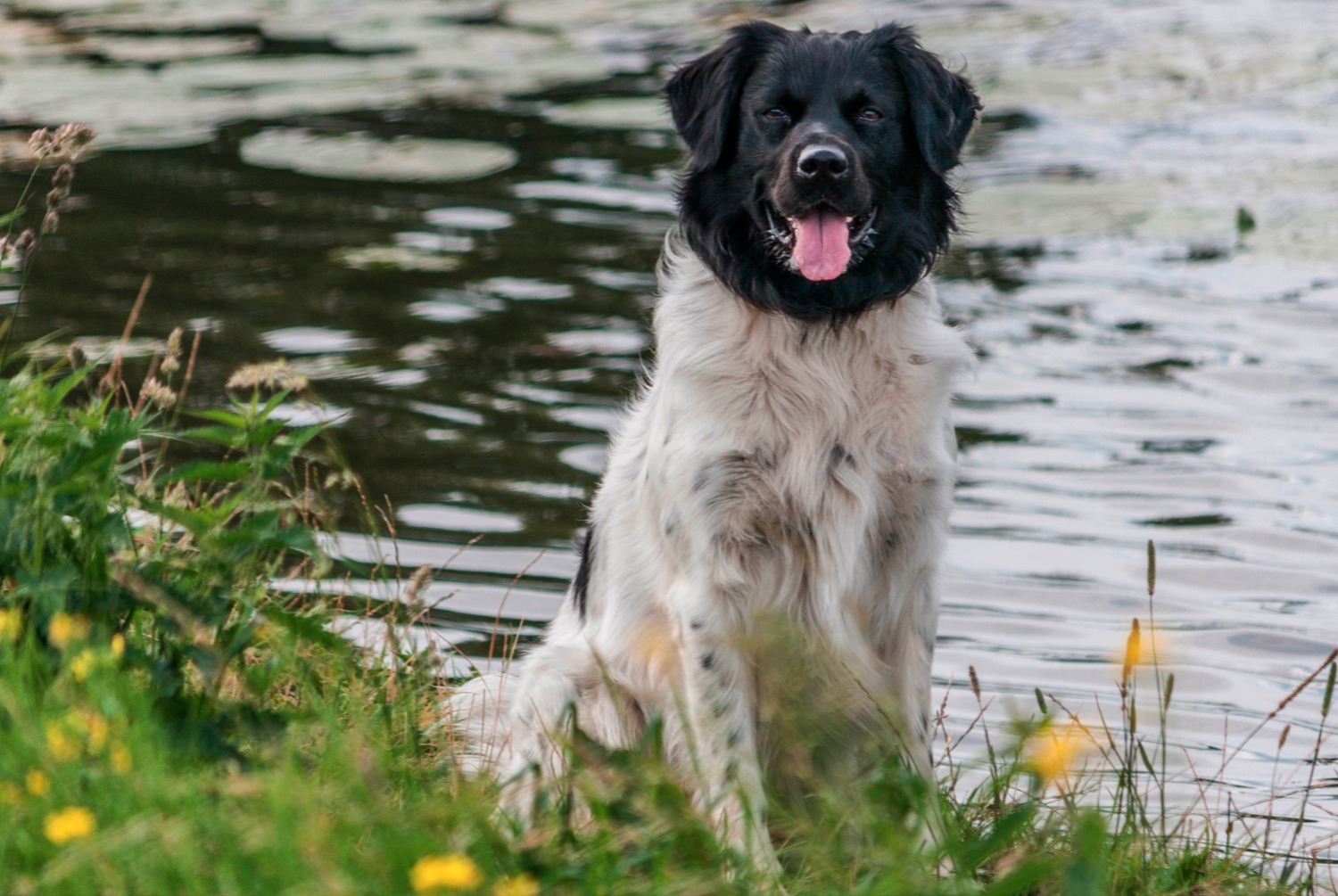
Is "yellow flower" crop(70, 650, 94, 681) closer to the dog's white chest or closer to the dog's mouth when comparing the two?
the dog's white chest

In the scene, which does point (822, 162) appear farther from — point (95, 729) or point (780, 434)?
point (95, 729)

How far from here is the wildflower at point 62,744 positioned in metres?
2.55

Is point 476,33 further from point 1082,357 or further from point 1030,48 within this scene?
point 1082,357

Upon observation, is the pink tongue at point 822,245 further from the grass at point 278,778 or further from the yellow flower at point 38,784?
the yellow flower at point 38,784

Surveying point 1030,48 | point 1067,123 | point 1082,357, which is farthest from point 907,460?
point 1030,48

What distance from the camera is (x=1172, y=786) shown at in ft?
16.8

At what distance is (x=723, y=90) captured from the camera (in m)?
4.28

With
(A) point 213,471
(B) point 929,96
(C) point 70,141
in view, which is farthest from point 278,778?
(B) point 929,96

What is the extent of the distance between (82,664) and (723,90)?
221cm

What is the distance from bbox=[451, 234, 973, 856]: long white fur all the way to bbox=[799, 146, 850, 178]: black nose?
1.25ft

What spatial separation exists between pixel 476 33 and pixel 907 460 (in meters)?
12.6

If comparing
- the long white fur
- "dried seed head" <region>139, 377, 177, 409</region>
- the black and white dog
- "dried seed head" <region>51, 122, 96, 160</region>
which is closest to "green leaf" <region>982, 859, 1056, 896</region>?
the black and white dog

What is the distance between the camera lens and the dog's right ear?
4266 mm

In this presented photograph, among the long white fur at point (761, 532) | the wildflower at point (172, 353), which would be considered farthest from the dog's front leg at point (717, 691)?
the wildflower at point (172, 353)
